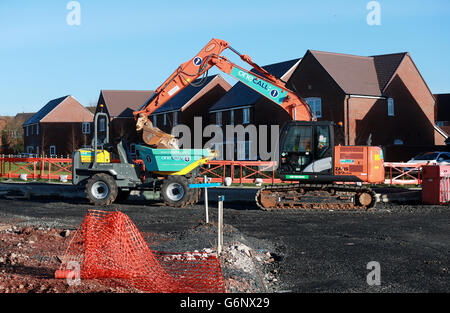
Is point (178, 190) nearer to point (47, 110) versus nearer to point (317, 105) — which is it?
point (317, 105)

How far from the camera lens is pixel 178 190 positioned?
17.9 m

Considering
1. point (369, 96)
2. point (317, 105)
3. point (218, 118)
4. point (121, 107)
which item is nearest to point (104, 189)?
point (317, 105)

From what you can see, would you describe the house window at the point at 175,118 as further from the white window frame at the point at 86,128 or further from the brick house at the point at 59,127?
the white window frame at the point at 86,128


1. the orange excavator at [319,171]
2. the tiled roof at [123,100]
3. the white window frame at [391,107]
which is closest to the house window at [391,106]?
the white window frame at [391,107]

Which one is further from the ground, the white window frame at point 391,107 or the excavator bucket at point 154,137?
the white window frame at point 391,107

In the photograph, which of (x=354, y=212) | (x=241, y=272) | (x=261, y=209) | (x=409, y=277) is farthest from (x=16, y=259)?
(x=354, y=212)

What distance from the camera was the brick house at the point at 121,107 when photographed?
6350 centimetres

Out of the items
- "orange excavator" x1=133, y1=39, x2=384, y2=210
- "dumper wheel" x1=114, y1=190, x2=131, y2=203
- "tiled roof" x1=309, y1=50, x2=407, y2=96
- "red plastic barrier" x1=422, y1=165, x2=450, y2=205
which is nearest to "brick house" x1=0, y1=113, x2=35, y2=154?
"tiled roof" x1=309, y1=50, x2=407, y2=96

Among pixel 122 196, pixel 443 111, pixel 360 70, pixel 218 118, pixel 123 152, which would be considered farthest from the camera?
pixel 443 111

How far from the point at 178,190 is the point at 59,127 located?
5622 cm

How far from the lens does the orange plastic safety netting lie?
7105mm

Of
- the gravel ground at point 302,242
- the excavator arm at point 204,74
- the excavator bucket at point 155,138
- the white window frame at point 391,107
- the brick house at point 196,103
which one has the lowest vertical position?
the gravel ground at point 302,242

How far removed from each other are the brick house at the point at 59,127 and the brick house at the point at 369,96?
119ft
